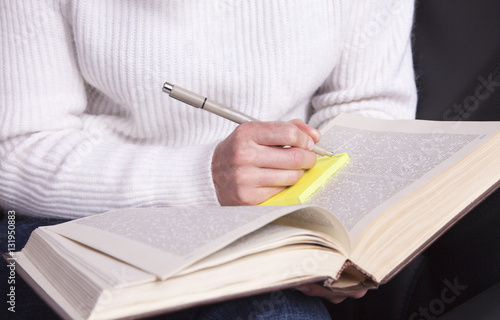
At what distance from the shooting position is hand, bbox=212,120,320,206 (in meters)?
0.71

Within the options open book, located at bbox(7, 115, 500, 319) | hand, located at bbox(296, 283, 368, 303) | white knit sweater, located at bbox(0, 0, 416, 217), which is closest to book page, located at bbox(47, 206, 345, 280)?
open book, located at bbox(7, 115, 500, 319)

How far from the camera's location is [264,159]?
71cm

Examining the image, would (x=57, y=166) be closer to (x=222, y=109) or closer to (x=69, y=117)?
(x=69, y=117)

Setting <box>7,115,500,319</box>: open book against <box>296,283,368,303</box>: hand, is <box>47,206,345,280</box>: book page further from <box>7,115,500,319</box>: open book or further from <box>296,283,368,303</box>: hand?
<box>296,283,368,303</box>: hand

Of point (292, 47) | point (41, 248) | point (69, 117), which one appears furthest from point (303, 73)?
point (41, 248)

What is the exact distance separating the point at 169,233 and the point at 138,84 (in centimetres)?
46

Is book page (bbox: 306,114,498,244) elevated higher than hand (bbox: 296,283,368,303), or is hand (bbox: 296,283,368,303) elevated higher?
book page (bbox: 306,114,498,244)

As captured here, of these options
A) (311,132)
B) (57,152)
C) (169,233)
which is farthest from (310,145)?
(57,152)

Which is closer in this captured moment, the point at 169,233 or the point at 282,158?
the point at 169,233

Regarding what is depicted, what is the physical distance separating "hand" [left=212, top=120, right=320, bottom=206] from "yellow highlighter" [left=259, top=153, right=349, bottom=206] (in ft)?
0.04

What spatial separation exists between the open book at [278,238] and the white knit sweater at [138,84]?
0.63 ft

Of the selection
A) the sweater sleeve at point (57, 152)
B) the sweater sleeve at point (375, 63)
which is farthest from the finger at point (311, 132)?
the sweater sleeve at point (375, 63)

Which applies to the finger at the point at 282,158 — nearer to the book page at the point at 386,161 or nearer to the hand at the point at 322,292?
the book page at the point at 386,161

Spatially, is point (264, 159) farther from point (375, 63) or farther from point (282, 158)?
point (375, 63)
